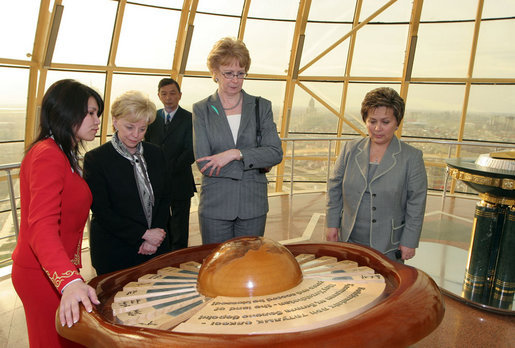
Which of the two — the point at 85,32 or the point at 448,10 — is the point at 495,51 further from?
the point at 85,32

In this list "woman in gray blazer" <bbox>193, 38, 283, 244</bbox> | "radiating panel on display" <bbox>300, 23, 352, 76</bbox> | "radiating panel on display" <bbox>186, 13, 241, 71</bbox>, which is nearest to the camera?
"woman in gray blazer" <bbox>193, 38, 283, 244</bbox>

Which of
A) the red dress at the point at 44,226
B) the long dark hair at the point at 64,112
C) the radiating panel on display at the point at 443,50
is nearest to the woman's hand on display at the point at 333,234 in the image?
the red dress at the point at 44,226

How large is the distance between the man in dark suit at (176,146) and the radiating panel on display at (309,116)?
707 centimetres

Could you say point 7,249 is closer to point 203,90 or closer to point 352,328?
point 203,90

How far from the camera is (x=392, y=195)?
2338mm

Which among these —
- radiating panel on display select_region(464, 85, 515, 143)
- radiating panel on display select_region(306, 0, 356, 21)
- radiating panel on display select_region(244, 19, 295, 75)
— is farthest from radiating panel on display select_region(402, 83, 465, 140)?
radiating panel on display select_region(244, 19, 295, 75)

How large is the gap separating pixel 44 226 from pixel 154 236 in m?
0.76

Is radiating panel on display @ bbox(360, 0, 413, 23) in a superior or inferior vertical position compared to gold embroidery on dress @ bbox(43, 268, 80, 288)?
superior

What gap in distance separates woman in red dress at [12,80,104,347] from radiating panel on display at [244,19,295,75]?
27.9 feet

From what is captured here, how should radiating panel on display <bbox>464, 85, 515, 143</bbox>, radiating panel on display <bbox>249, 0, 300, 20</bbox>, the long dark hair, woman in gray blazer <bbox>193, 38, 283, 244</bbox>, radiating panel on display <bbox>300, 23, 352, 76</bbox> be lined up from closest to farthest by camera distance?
the long dark hair
woman in gray blazer <bbox>193, 38, 283, 244</bbox>
radiating panel on display <bbox>249, 0, 300, 20</bbox>
radiating panel on display <bbox>464, 85, 515, 143</bbox>
radiating panel on display <bbox>300, 23, 352, 76</bbox>

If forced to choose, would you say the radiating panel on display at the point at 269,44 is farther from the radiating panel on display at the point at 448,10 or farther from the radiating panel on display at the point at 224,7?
the radiating panel on display at the point at 448,10

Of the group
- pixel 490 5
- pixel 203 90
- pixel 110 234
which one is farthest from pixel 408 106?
pixel 110 234

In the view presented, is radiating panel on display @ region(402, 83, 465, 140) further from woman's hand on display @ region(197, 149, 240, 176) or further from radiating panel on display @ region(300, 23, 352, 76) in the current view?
woman's hand on display @ region(197, 149, 240, 176)

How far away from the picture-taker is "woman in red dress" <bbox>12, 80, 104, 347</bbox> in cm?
146
